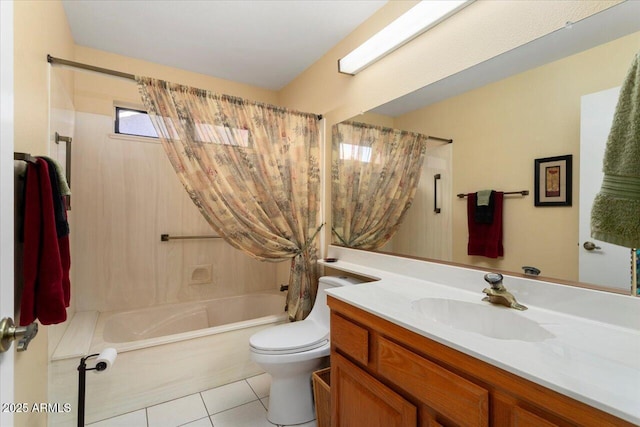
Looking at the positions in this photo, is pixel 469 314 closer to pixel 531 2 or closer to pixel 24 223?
pixel 531 2

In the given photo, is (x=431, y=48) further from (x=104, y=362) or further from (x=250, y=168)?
(x=104, y=362)

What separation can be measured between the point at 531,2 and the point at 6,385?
2050 mm

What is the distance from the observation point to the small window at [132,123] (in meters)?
2.53

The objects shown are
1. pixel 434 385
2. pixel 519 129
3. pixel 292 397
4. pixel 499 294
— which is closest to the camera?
pixel 434 385

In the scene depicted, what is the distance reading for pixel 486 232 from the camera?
1354 millimetres

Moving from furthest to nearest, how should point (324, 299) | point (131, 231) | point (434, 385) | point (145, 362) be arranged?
point (131, 231) < point (324, 299) < point (145, 362) < point (434, 385)

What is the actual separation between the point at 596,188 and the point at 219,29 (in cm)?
239

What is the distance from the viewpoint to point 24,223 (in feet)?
3.33

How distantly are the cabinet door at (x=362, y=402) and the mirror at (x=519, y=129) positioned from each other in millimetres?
731

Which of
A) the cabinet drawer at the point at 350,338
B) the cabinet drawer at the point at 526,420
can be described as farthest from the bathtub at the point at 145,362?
the cabinet drawer at the point at 526,420

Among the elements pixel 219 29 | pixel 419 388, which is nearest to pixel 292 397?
pixel 419 388

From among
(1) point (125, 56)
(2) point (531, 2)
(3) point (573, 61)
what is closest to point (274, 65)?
(1) point (125, 56)

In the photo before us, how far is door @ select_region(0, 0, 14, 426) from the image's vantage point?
600 millimetres

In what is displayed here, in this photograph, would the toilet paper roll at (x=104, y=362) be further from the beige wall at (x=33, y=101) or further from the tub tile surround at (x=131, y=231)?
the tub tile surround at (x=131, y=231)
